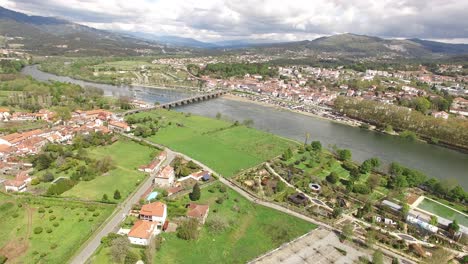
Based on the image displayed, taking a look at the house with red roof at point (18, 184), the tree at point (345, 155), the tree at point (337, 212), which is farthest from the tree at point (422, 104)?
the house with red roof at point (18, 184)

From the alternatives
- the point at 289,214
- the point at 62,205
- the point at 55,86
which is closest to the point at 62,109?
the point at 55,86

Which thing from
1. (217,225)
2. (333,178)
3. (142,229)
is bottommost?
Result: (217,225)

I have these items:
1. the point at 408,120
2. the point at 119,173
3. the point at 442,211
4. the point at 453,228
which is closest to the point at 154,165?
the point at 119,173

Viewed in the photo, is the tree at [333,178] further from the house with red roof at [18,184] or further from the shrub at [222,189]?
the house with red roof at [18,184]

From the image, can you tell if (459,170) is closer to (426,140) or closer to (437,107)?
(426,140)

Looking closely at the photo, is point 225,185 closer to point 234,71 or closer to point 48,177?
point 48,177

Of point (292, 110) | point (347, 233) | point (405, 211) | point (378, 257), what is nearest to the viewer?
point (378, 257)
